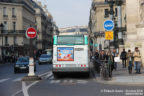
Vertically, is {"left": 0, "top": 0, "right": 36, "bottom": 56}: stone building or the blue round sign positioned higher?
{"left": 0, "top": 0, "right": 36, "bottom": 56}: stone building

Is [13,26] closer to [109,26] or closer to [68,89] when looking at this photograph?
[109,26]

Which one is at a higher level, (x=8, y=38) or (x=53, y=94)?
(x=8, y=38)

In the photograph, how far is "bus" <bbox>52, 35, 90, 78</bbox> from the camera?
74.5 ft

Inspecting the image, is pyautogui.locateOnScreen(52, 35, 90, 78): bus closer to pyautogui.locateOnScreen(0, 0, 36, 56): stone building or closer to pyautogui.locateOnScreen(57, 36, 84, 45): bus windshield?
pyautogui.locateOnScreen(57, 36, 84, 45): bus windshield

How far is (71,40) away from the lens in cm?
2314

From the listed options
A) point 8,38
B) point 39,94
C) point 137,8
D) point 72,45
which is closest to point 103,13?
point 8,38

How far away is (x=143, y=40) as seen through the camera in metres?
30.3

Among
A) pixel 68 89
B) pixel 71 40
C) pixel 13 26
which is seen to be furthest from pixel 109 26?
pixel 13 26

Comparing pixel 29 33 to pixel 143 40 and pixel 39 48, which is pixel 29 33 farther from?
pixel 39 48

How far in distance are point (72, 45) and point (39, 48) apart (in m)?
105

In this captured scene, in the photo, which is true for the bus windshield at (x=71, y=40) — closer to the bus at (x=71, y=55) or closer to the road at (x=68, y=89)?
the bus at (x=71, y=55)

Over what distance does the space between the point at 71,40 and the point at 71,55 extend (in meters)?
0.99

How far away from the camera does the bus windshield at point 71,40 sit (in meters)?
23.0

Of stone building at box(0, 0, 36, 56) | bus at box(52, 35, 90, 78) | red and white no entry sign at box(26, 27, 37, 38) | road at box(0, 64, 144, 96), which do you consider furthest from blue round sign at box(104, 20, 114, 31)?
stone building at box(0, 0, 36, 56)
